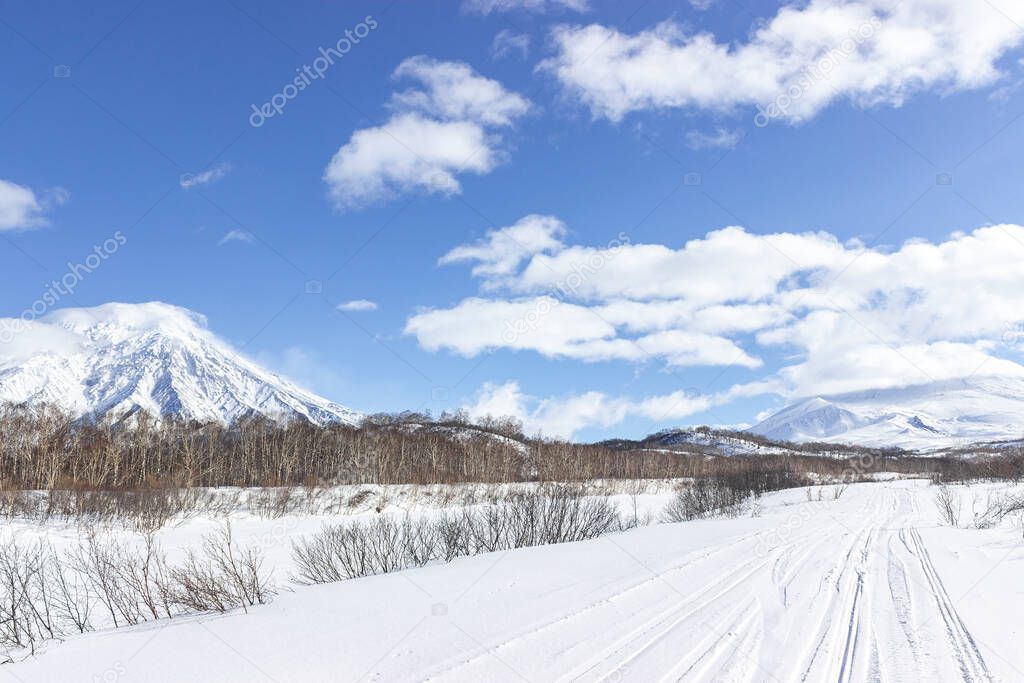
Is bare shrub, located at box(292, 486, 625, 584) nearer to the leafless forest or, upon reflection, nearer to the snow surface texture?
the snow surface texture

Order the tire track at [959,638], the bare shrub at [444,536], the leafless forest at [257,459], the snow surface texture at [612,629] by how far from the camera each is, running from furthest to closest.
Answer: the leafless forest at [257,459]
the bare shrub at [444,536]
the snow surface texture at [612,629]
the tire track at [959,638]

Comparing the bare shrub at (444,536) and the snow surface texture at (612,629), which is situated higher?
the snow surface texture at (612,629)

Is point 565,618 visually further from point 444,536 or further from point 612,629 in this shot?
point 444,536

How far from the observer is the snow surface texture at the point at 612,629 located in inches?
307

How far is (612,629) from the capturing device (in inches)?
368

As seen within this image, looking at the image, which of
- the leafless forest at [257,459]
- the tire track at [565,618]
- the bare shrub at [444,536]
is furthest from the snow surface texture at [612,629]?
the leafless forest at [257,459]

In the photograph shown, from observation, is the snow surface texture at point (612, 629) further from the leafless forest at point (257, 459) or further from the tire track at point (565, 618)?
the leafless forest at point (257, 459)

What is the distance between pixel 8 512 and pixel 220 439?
53.3 meters

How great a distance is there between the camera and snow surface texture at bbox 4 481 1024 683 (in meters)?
7.79

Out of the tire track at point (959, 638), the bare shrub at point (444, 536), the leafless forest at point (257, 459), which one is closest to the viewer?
the tire track at point (959, 638)

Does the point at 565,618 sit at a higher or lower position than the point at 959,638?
lower

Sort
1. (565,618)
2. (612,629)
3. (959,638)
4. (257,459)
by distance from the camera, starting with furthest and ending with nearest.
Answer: (257,459) → (565,618) → (612,629) → (959,638)

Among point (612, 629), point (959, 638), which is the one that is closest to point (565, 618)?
point (612, 629)

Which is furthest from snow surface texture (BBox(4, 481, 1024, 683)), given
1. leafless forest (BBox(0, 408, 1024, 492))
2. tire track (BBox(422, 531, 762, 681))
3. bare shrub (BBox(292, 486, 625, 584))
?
leafless forest (BBox(0, 408, 1024, 492))
